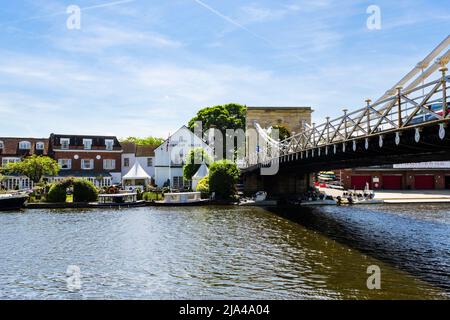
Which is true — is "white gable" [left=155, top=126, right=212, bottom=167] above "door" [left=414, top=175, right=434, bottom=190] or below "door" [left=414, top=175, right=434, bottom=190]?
above

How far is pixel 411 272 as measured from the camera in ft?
50.0

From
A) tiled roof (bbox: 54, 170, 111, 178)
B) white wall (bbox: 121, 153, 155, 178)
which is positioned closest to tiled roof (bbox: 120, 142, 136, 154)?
white wall (bbox: 121, 153, 155, 178)

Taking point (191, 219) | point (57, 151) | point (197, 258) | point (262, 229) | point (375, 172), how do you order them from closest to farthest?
point (197, 258) < point (262, 229) < point (191, 219) < point (57, 151) < point (375, 172)

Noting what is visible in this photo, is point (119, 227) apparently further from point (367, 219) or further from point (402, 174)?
point (402, 174)

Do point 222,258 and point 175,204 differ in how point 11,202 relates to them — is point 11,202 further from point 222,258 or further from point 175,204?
point 222,258

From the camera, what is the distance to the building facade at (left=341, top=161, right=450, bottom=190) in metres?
65.2

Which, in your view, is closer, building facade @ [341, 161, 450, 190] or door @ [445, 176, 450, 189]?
building facade @ [341, 161, 450, 190]

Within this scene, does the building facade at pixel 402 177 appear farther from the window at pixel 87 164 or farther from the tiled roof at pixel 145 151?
the window at pixel 87 164

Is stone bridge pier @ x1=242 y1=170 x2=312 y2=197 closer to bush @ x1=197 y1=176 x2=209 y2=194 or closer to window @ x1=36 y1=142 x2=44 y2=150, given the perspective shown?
bush @ x1=197 y1=176 x2=209 y2=194

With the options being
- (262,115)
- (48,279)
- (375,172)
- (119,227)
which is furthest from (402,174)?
(48,279)

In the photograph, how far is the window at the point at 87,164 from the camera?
→ 6194cm

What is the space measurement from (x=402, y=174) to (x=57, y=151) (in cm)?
5746

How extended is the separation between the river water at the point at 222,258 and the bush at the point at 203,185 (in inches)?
603

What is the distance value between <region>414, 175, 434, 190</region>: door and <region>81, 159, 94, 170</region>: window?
5451 centimetres
